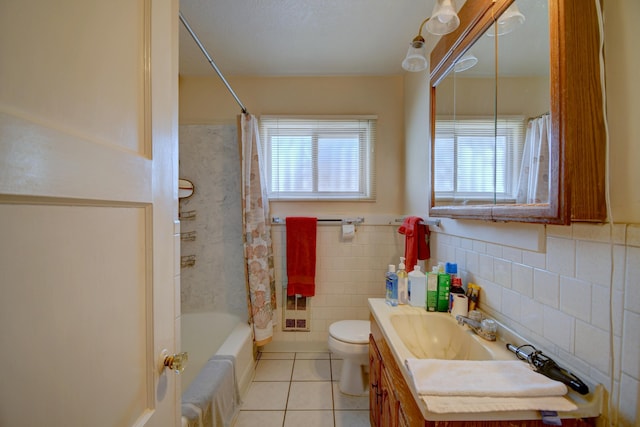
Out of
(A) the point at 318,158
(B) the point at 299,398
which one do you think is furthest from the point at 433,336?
(A) the point at 318,158

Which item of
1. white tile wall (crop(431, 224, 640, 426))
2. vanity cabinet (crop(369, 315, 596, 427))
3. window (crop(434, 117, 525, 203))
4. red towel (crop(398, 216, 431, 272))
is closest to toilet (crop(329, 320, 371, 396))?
vanity cabinet (crop(369, 315, 596, 427))

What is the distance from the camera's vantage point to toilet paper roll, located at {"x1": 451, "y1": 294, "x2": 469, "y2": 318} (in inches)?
45.6

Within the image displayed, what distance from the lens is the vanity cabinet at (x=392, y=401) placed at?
2.06 ft

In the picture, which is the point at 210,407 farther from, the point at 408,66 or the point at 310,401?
the point at 408,66

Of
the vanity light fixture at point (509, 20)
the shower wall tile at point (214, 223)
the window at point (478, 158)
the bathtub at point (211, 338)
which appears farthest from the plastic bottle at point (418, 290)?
the shower wall tile at point (214, 223)

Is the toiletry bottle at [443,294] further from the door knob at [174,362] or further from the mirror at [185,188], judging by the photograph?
the mirror at [185,188]

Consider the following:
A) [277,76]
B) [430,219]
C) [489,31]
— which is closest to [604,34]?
[489,31]

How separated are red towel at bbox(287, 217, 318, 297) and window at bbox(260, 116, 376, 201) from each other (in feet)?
1.01

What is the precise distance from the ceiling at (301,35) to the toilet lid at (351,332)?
2095mm

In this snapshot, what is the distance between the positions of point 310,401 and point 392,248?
52.4 inches

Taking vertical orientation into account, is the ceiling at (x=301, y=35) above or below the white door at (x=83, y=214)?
above

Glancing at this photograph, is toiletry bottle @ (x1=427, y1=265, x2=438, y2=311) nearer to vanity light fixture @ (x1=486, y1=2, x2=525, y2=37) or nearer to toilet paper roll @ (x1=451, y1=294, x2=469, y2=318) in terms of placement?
toilet paper roll @ (x1=451, y1=294, x2=469, y2=318)

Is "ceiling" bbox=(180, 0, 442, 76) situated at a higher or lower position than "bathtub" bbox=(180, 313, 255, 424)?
higher

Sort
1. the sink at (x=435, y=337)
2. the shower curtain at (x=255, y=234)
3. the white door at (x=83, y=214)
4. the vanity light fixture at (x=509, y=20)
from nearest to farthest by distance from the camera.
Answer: the white door at (x=83, y=214) < the vanity light fixture at (x=509, y=20) < the sink at (x=435, y=337) < the shower curtain at (x=255, y=234)
